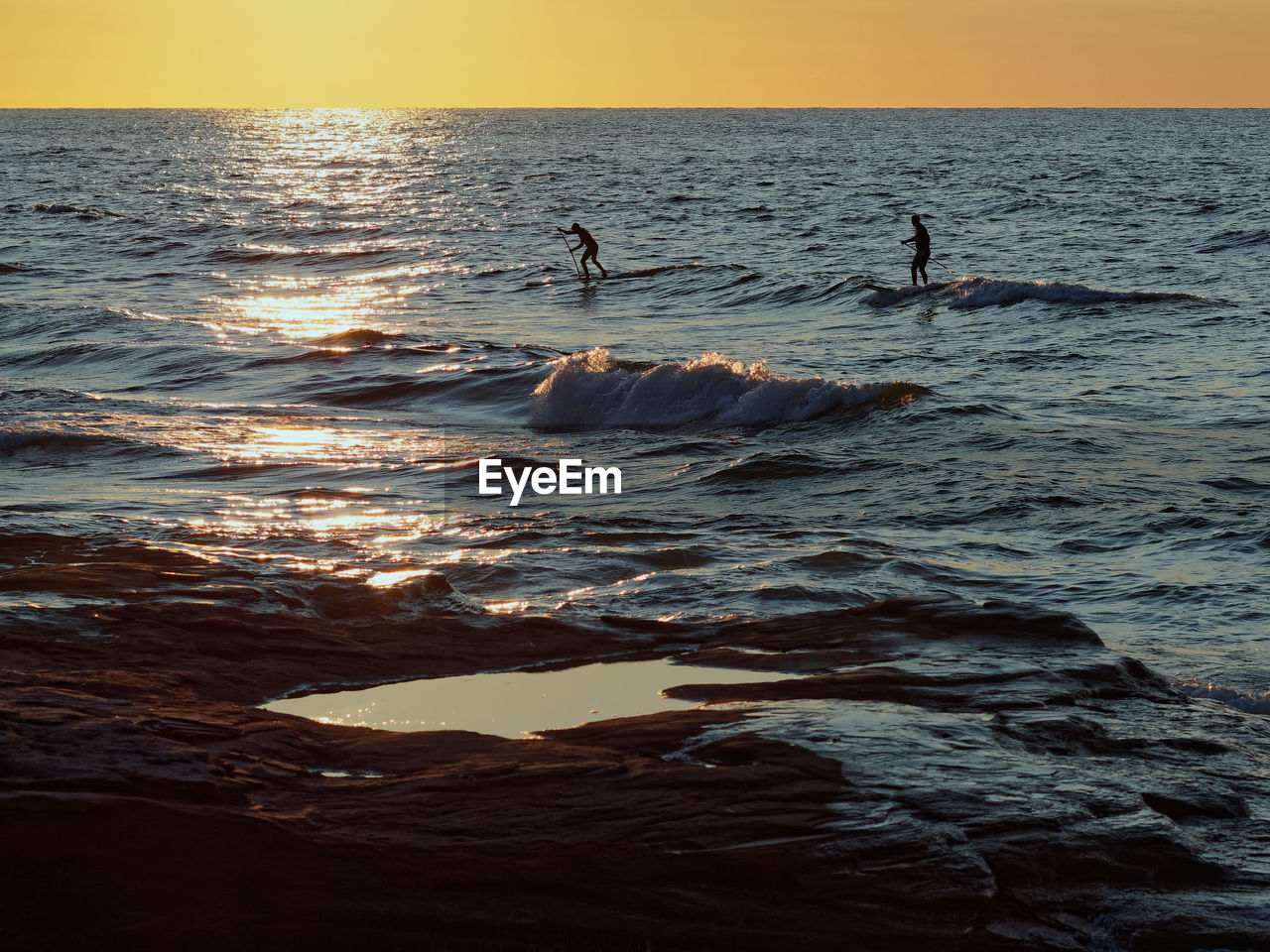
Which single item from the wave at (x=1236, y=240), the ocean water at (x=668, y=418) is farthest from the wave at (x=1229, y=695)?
the wave at (x=1236, y=240)

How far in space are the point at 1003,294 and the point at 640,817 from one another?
22814mm

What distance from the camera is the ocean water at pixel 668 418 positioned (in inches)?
332

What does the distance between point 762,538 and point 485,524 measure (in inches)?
88.4

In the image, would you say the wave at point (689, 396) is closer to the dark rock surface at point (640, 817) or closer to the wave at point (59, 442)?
the wave at point (59, 442)

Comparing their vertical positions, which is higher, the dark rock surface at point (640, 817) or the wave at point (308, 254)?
the wave at point (308, 254)

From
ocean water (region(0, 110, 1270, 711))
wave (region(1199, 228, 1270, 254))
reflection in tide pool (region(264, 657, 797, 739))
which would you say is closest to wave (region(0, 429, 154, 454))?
ocean water (region(0, 110, 1270, 711))

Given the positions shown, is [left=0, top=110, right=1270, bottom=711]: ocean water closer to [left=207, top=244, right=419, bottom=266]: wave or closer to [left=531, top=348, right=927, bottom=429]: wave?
[left=531, top=348, right=927, bottom=429]: wave

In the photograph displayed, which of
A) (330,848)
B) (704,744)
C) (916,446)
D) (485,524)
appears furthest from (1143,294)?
(330,848)

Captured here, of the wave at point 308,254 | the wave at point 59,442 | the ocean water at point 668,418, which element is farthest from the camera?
the wave at point 308,254

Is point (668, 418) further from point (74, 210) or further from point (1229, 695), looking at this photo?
point (74, 210)

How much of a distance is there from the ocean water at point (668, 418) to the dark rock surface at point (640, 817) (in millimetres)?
1288

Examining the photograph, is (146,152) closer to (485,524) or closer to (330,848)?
(485,524)

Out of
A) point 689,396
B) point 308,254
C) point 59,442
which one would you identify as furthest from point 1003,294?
point 308,254

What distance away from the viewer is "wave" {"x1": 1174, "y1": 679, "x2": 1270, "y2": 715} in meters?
6.45
